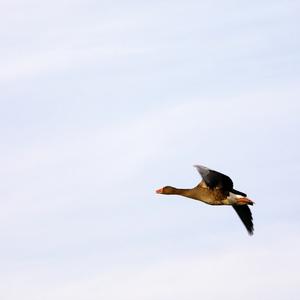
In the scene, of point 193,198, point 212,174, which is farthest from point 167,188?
point 212,174

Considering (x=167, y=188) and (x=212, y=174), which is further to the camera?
(x=167, y=188)

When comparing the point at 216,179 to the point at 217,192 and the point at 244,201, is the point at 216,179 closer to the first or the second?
the point at 217,192

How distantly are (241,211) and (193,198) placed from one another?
364cm

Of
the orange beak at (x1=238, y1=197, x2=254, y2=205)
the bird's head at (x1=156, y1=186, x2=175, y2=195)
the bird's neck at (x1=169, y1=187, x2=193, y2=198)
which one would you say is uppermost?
the bird's head at (x1=156, y1=186, x2=175, y2=195)

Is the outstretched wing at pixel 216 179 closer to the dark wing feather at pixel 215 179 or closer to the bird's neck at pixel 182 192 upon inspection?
the dark wing feather at pixel 215 179

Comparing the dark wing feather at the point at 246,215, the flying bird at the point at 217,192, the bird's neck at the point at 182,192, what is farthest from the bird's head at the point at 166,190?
the dark wing feather at the point at 246,215

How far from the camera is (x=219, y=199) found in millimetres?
54344

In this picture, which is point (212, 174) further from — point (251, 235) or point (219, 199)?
point (251, 235)

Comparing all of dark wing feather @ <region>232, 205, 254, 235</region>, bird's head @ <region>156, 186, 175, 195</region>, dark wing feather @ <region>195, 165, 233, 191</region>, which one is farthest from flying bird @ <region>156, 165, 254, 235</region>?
bird's head @ <region>156, 186, 175, 195</region>

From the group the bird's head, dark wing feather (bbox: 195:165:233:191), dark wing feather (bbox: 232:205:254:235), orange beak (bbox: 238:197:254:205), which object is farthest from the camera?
the bird's head

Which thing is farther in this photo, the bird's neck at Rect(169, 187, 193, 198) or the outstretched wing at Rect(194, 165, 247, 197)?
the bird's neck at Rect(169, 187, 193, 198)

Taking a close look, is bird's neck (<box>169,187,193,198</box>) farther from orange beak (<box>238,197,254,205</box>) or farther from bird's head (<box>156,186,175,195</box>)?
orange beak (<box>238,197,254,205</box>)

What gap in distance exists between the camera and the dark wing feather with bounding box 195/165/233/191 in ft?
166

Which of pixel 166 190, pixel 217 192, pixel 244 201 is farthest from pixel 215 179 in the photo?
pixel 166 190
